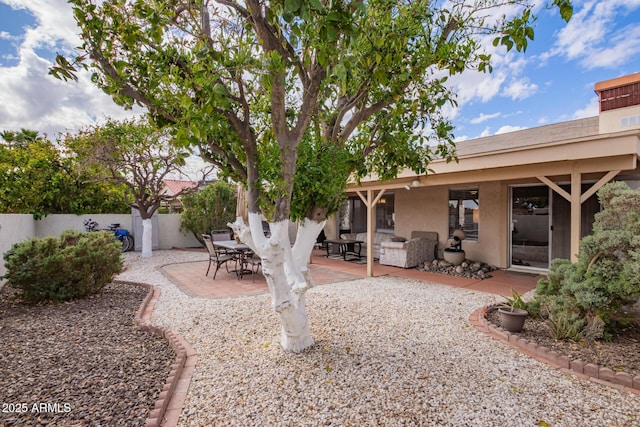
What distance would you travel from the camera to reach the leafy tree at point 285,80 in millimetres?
2314

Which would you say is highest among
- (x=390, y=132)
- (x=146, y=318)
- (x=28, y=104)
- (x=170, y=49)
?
(x=28, y=104)

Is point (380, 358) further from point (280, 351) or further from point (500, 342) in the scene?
point (500, 342)

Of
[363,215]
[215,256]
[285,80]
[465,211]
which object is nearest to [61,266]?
[215,256]

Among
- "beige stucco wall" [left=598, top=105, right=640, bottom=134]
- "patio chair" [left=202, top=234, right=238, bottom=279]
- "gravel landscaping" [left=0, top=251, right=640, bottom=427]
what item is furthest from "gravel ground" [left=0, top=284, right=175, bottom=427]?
"beige stucco wall" [left=598, top=105, right=640, bottom=134]

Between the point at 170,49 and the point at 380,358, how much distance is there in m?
3.38

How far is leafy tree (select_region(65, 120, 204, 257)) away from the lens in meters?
9.31

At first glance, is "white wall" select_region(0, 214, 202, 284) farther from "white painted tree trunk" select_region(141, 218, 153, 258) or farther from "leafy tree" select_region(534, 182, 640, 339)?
"leafy tree" select_region(534, 182, 640, 339)

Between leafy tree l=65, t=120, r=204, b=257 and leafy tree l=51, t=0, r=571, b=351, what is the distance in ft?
21.3

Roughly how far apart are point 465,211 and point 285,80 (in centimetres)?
765

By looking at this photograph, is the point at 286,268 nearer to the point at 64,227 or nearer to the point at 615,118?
the point at 64,227

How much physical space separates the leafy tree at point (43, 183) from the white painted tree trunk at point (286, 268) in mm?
9392

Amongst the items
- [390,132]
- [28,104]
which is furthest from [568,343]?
[28,104]

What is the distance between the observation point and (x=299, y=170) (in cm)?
300

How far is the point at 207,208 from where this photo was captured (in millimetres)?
12938
